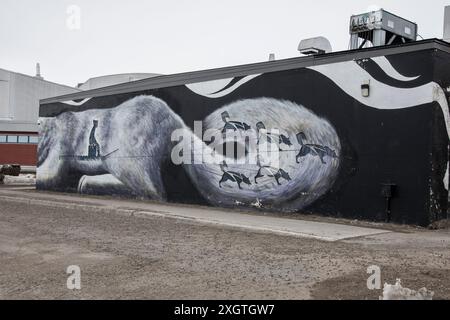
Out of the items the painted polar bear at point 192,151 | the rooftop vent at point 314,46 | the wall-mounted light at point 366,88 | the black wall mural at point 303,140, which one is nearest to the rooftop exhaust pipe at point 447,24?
the black wall mural at point 303,140

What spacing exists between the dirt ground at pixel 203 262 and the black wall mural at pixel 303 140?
5.14 feet

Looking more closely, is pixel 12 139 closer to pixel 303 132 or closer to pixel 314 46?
pixel 303 132

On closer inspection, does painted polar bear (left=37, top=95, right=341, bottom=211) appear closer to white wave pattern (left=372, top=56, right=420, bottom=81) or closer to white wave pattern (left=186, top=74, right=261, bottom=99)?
white wave pattern (left=186, top=74, right=261, bottom=99)

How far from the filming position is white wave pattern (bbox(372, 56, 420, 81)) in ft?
37.4

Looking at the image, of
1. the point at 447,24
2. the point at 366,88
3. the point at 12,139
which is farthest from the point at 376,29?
the point at 12,139

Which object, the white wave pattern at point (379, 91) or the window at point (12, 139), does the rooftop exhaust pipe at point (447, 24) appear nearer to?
the white wave pattern at point (379, 91)

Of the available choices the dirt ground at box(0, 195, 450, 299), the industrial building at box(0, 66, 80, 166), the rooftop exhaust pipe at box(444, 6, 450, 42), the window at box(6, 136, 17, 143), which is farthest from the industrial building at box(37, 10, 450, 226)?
the window at box(6, 136, 17, 143)

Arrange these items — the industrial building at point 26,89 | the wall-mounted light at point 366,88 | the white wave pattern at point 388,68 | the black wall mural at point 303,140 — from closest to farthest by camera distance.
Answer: the black wall mural at point 303,140 < the white wave pattern at point 388,68 < the wall-mounted light at point 366,88 < the industrial building at point 26,89

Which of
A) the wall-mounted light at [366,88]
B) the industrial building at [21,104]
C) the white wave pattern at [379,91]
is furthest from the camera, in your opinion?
the industrial building at [21,104]

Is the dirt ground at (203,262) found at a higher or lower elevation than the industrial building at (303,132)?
lower

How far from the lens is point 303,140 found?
519 inches

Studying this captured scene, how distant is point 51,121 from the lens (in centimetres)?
2223

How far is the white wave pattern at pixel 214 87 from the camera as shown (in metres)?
14.7

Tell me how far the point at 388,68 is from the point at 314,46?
2273mm
